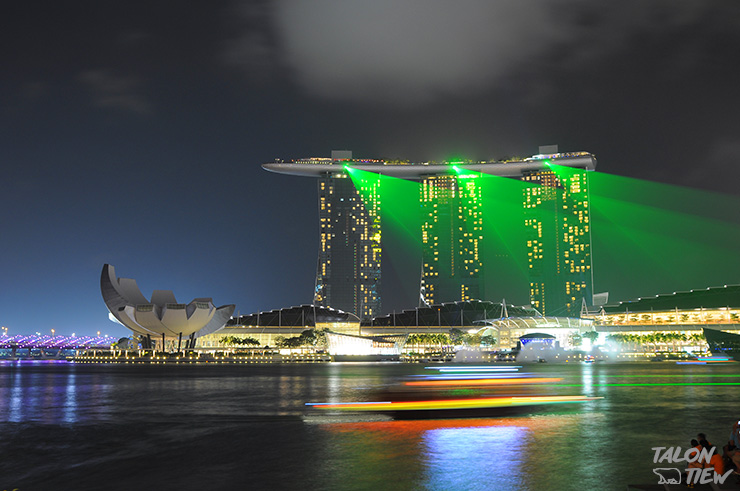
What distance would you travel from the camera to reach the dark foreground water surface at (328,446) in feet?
42.2

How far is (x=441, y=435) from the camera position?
19.2 metres

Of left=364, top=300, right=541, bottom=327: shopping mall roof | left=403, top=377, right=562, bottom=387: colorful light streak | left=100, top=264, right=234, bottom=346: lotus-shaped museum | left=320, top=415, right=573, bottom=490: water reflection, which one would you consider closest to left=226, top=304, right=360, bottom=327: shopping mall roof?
left=364, top=300, right=541, bottom=327: shopping mall roof

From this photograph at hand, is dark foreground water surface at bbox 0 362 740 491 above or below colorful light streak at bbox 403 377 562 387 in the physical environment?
above

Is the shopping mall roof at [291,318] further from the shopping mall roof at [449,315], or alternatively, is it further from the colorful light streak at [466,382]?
the colorful light streak at [466,382]

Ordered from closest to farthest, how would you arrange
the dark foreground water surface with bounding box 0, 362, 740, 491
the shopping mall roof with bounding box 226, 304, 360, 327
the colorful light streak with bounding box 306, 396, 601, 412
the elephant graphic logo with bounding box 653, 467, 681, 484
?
the elephant graphic logo with bounding box 653, 467, 681, 484 < the dark foreground water surface with bounding box 0, 362, 740, 491 < the colorful light streak with bounding box 306, 396, 601, 412 < the shopping mall roof with bounding box 226, 304, 360, 327

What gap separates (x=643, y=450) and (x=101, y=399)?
27.9 m

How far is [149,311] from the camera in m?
110

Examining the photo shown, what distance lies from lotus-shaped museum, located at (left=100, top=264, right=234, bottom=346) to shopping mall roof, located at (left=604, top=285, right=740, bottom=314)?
313ft

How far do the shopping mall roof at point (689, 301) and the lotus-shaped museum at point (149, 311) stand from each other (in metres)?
95.3

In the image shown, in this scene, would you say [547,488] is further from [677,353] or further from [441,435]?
[677,353]

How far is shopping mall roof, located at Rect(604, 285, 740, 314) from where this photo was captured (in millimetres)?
134375

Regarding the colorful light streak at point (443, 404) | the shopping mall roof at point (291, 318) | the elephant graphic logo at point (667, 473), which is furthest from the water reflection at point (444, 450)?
the shopping mall roof at point (291, 318)

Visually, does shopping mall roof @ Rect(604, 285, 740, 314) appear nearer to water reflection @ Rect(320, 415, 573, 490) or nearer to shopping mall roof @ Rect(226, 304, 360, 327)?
shopping mall roof @ Rect(226, 304, 360, 327)

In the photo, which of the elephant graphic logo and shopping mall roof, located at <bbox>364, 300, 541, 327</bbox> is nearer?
the elephant graphic logo
